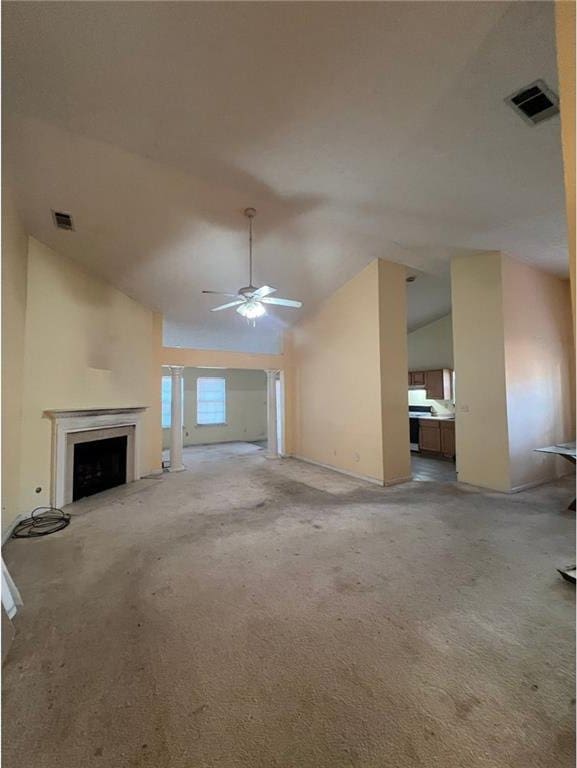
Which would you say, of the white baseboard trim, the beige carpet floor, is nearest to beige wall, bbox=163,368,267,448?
the white baseboard trim

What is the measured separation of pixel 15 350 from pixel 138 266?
192cm

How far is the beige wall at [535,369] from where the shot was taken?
4434 millimetres

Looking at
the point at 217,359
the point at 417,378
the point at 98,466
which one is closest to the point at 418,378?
the point at 417,378

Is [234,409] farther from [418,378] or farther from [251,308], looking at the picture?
[251,308]

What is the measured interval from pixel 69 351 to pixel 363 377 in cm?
412

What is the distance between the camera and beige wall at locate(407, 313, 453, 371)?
7.43 metres

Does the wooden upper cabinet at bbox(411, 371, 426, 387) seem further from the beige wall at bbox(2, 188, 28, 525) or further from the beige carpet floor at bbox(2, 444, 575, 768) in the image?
the beige wall at bbox(2, 188, 28, 525)

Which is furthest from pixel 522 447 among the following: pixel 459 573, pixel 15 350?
pixel 15 350

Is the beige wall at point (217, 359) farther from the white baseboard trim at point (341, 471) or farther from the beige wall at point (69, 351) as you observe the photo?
the white baseboard trim at point (341, 471)

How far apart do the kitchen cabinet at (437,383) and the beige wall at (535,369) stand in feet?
6.81

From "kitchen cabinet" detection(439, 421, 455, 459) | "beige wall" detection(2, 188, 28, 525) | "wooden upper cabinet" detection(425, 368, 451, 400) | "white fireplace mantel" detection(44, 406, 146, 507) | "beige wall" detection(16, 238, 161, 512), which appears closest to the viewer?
"beige wall" detection(2, 188, 28, 525)

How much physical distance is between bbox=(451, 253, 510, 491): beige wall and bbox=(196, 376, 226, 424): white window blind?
7061 mm

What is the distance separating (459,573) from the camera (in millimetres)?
2424

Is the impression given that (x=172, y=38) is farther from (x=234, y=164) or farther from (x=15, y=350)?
(x=15, y=350)
